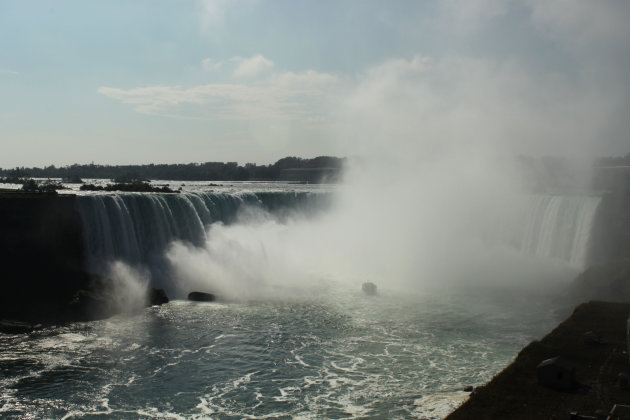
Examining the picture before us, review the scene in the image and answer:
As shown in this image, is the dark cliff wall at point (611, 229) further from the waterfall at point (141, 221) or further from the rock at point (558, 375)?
the waterfall at point (141, 221)

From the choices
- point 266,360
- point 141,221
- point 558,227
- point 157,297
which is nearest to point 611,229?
point 558,227

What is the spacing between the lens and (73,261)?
2698 cm

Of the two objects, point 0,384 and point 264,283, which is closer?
point 0,384

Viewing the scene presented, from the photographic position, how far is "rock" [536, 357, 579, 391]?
11945 millimetres

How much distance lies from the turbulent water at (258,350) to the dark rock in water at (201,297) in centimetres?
76

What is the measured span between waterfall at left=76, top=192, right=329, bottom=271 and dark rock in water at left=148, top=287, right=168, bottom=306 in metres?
3.71

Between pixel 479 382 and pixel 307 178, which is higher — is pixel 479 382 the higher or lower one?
the lower one

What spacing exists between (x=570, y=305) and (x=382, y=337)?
9.94 meters

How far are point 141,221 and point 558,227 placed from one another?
80.6 feet

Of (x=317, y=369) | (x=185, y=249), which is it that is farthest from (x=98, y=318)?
(x=317, y=369)

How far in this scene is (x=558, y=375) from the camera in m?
12.0

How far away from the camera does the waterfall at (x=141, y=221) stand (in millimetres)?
28047

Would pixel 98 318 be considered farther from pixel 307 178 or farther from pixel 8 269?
pixel 307 178

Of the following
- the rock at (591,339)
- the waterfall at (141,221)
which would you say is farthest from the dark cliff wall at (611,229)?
the waterfall at (141,221)
